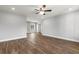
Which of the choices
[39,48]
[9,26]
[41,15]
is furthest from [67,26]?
[9,26]

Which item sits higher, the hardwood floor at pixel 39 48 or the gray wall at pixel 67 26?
the gray wall at pixel 67 26

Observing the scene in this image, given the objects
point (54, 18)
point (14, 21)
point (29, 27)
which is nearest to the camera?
point (14, 21)

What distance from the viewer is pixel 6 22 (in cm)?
511

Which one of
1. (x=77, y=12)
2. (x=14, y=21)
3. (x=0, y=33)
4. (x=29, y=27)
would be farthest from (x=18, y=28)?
(x=29, y=27)

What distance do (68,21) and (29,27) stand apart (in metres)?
8.20

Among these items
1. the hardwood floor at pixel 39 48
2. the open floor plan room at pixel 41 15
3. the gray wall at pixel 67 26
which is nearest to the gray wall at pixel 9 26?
the open floor plan room at pixel 41 15

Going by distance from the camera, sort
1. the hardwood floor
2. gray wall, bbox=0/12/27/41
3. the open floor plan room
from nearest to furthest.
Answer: the hardwood floor < the open floor plan room < gray wall, bbox=0/12/27/41

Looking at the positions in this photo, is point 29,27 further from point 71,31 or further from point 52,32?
point 71,31

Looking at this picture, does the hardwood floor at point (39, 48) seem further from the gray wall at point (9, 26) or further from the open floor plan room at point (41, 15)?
the gray wall at point (9, 26)

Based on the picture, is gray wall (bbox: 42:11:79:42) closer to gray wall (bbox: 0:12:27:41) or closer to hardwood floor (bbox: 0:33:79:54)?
hardwood floor (bbox: 0:33:79:54)

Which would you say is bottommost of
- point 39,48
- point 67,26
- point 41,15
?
point 39,48

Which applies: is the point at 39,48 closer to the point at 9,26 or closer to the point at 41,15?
the point at 9,26

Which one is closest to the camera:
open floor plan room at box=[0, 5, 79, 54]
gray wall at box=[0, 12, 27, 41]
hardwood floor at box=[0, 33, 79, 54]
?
hardwood floor at box=[0, 33, 79, 54]

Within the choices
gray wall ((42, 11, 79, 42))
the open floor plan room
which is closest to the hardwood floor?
the open floor plan room
